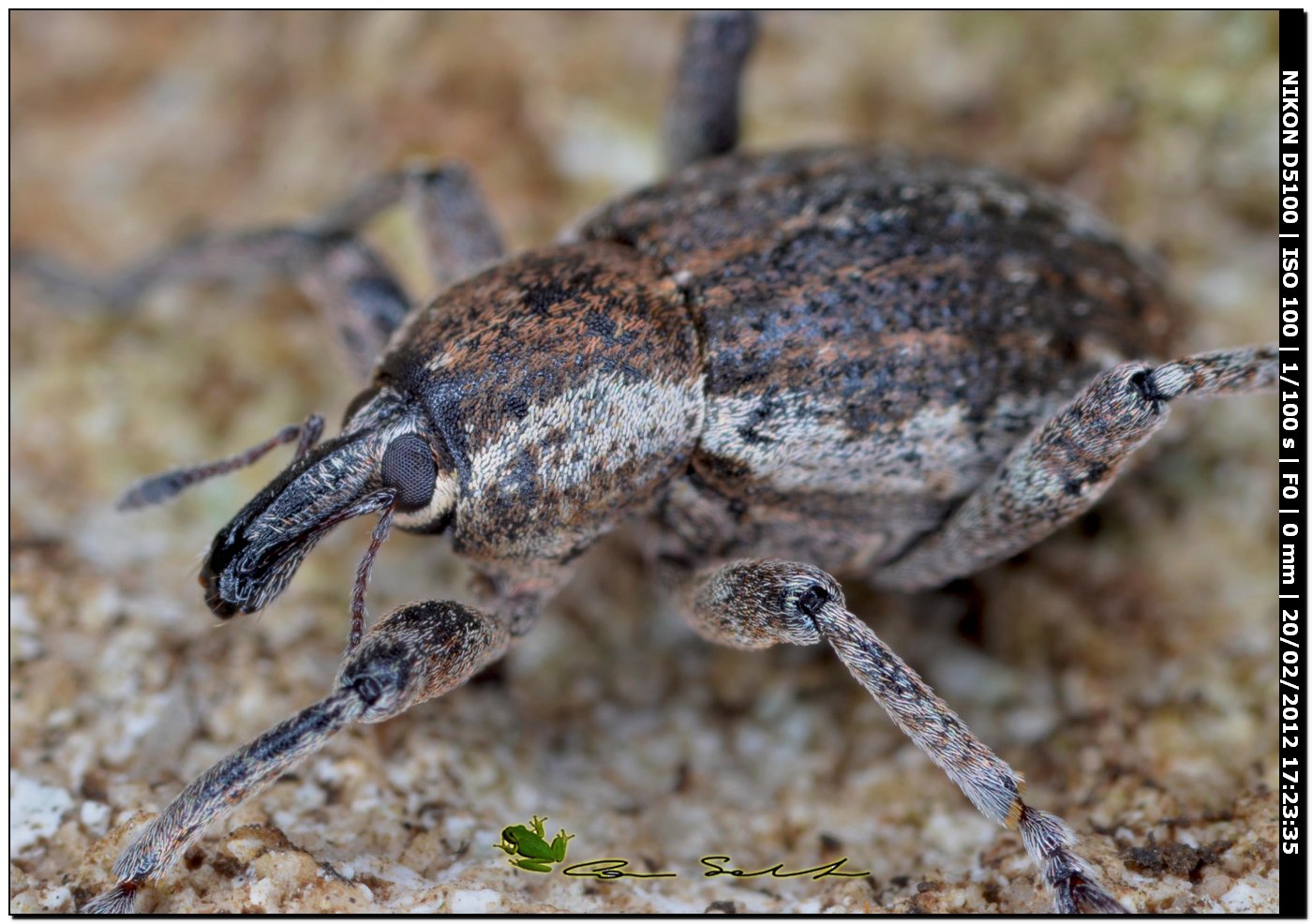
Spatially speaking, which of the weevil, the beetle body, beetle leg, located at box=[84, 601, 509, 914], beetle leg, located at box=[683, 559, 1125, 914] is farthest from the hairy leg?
the weevil

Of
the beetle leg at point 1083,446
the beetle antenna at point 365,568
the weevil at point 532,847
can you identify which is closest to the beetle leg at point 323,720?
the beetle antenna at point 365,568

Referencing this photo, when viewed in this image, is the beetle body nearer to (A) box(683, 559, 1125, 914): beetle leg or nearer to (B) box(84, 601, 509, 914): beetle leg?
(B) box(84, 601, 509, 914): beetle leg

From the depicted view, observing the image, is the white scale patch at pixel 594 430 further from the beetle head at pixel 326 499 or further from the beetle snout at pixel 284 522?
the beetle snout at pixel 284 522

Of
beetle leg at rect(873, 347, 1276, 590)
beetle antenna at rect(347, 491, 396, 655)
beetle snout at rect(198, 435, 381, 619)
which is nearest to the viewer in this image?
beetle snout at rect(198, 435, 381, 619)

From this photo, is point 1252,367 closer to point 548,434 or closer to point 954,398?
point 954,398

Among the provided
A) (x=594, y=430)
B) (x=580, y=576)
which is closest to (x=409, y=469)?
(x=594, y=430)

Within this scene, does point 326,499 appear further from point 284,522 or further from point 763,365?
point 763,365

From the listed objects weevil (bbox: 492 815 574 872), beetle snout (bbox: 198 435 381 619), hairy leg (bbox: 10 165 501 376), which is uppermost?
hairy leg (bbox: 10 165 501 376)

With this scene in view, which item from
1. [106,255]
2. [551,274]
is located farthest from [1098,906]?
[106,255]
